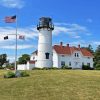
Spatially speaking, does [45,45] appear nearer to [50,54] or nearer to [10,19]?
[50,54]

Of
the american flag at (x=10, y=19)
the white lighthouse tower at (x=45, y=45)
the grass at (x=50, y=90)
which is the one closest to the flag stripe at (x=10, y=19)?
the american flag at (x=10, y=19)

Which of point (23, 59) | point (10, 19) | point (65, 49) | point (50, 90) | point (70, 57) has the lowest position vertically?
point (50, 90)

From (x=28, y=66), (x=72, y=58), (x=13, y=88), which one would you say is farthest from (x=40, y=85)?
(x=72, y=58)

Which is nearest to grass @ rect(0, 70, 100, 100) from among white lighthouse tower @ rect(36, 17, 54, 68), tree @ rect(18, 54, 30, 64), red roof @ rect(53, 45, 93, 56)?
white lighthouse tower @ rect(36, 17, 54, 68)

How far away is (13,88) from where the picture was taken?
26.2 meters

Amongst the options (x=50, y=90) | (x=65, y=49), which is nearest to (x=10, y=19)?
(x=50, y=90)

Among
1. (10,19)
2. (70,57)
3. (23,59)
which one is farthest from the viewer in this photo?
(23,59)

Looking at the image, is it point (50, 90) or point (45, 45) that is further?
point (45, 45)

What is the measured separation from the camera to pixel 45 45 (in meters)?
68.1

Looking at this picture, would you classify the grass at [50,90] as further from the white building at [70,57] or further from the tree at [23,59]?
the tree at [23,59]

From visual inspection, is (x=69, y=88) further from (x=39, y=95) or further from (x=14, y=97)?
(x=14, y=97)

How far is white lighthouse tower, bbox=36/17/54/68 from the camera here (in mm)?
68250

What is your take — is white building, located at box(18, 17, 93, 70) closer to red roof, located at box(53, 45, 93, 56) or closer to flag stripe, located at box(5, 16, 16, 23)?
red roof, located at box(53, 45, 93, 56)

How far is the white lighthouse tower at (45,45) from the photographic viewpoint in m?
68.2
